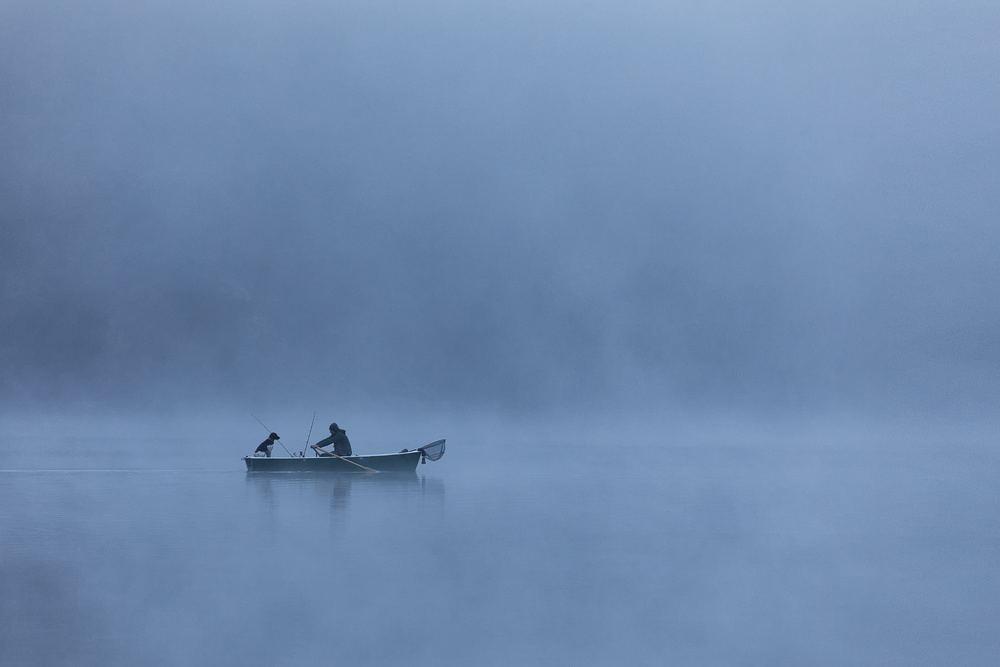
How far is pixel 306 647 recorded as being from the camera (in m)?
10.5

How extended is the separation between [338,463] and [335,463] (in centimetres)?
9

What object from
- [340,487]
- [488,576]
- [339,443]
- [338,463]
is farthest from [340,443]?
[488,576]

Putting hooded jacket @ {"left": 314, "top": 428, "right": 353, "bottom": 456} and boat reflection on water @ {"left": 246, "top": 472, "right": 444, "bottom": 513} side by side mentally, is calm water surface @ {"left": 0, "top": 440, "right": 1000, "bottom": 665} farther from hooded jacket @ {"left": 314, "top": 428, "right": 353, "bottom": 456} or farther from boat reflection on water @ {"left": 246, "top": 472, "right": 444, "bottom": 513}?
hooded jacket @ {"left": 314, "top": 428, "right": 353, "bottom": 456}

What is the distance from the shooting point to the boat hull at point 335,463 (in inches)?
1192

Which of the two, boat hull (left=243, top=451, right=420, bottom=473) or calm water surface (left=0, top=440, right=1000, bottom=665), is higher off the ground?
boat hull (left=243, top=451, right=420, bottom=473)

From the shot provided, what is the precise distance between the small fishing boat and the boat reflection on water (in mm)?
382

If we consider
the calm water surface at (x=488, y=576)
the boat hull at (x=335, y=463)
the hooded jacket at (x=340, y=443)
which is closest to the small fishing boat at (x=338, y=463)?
the boat hull at (x=335, y=463)

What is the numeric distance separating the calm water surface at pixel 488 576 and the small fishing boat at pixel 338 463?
1382 millimetres

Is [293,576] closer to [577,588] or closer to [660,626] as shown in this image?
[577,588]

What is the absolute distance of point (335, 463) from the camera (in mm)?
30984

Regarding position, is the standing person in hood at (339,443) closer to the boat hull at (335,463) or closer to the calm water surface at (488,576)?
the boat hull at (335,463)

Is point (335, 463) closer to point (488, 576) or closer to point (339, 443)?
point (339, 443)

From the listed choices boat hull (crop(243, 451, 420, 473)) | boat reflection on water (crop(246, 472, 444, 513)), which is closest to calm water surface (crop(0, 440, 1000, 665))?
boat reflection on water (crop(246, 472, 444, 513))

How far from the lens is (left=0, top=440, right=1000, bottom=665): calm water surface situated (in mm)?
10609
